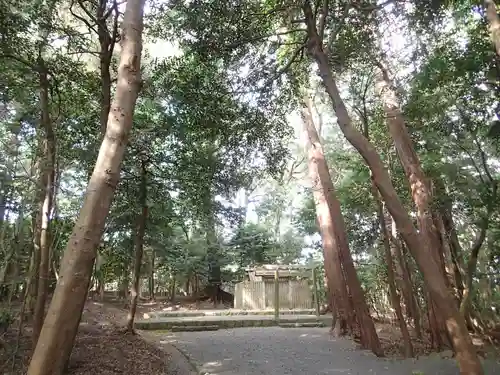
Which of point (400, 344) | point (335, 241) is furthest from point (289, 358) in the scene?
point (335, 241)

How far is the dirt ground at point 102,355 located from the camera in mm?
5824

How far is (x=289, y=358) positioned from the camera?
738cm

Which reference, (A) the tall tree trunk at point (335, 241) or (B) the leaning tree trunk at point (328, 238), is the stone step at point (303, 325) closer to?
(B) the leaning tree trunk at point (328, 238)

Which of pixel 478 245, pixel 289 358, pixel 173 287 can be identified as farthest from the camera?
pixel 173 287

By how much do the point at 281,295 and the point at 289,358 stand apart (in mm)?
9086

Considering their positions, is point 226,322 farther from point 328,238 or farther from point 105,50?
point 105,50

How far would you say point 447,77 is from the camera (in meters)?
6.35

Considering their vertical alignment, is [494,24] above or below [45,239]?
above

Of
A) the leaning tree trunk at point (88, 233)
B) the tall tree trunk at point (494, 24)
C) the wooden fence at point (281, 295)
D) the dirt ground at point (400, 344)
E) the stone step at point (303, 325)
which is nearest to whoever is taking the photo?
the leaning tree trunk at point (88, 233)

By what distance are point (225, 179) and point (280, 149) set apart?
145 centimetres

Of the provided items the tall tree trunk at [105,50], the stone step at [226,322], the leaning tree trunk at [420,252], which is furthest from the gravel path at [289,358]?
the tall tree trunk at [105,50]

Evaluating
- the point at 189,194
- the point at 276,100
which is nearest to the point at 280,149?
the point at 276,100

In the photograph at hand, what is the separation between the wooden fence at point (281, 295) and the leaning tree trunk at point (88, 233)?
13.7 meters

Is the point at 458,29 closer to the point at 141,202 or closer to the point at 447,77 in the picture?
the point at 447,77
